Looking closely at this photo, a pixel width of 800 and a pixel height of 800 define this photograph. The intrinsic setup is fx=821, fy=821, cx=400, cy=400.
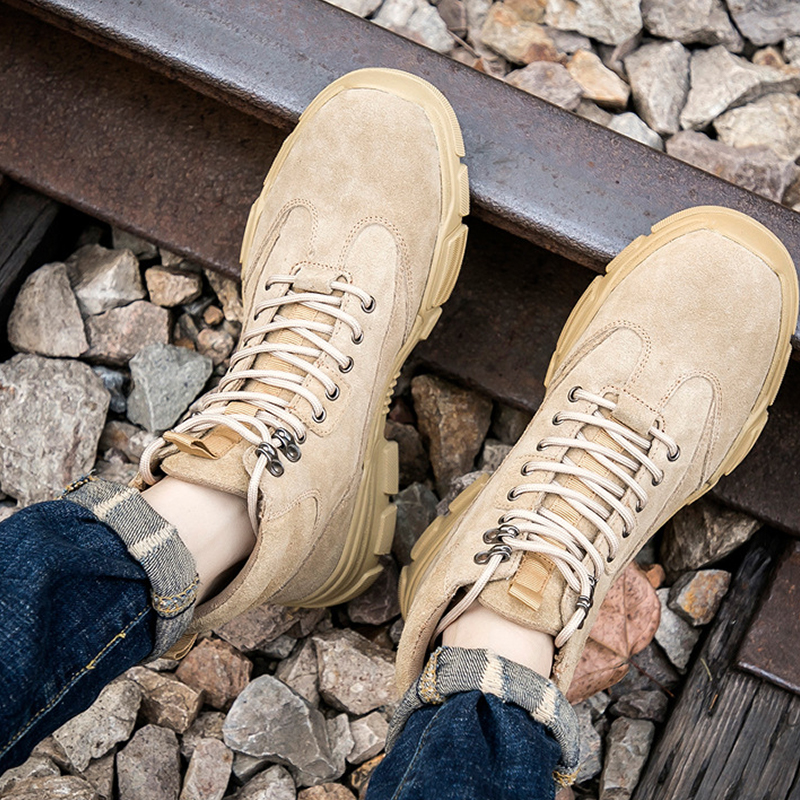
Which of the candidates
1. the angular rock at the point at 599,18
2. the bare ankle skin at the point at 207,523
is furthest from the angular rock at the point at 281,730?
the angular rock at the point at 599,18

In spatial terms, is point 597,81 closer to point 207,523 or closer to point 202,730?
point 207,523

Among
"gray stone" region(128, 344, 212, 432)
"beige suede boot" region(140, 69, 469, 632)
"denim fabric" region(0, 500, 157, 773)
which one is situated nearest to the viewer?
"denim fabric" region(0, 500, 157, 773)

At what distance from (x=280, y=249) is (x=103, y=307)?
0.46 metres

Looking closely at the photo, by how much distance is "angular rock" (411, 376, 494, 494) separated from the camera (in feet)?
5.81

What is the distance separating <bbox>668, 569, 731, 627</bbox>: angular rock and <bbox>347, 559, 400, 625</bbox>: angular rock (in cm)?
57

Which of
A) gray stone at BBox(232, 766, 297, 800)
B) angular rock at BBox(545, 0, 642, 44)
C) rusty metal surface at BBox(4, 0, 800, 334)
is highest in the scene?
angular rock at BBox(545, 0, 642, 44)

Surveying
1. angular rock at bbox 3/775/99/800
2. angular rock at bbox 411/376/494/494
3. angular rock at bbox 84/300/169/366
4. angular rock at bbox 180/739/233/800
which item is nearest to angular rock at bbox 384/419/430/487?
angular rock at bbox 411/376/494/494

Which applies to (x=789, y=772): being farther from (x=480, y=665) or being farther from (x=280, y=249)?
(x=280, y=249)

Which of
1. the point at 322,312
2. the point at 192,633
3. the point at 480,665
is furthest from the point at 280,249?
the point at 480,665

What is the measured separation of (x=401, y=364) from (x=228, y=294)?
0.46 meters

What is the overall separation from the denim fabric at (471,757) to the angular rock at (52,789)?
23.6 inches

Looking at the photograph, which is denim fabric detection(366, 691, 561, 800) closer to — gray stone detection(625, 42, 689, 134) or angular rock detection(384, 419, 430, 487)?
angular rock detection(384, 419, 430, 487)

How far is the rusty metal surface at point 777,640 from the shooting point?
1565mm

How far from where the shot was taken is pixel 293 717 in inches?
61.5
